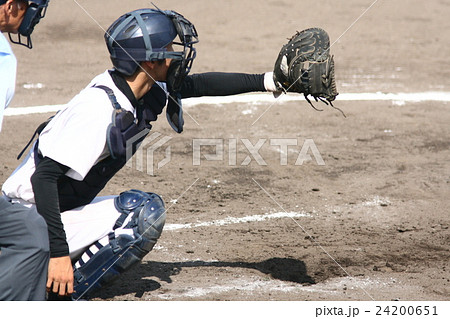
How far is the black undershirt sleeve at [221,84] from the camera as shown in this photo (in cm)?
421

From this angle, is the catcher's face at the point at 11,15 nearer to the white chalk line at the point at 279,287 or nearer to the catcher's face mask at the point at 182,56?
the catcher's face mask at the point at 182,56

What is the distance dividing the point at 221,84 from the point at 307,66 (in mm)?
529

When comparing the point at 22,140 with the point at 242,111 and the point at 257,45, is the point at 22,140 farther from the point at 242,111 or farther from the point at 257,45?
the point at 257,45

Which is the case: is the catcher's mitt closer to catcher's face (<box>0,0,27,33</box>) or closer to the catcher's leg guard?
the catcher's leg guard

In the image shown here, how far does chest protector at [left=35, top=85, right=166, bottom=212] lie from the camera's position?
342 cm

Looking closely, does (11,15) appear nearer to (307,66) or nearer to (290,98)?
(307,66)

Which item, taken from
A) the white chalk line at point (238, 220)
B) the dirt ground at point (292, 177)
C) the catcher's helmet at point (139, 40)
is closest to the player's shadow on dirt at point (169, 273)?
the dirt ground at point (292, 177)

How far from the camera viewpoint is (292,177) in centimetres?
577

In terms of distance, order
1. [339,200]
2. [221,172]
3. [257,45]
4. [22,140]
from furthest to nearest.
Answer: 1. [257,45]
2. [22,140]
3. [221,172]
4. [339,200]

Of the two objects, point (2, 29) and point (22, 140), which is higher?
point (2, 29)

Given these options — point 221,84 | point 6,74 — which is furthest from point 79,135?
point 221,84

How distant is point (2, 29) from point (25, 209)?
86 centimetres

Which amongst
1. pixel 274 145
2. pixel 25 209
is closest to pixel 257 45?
pixel 274 145

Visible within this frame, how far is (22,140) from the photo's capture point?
6.31 metres
